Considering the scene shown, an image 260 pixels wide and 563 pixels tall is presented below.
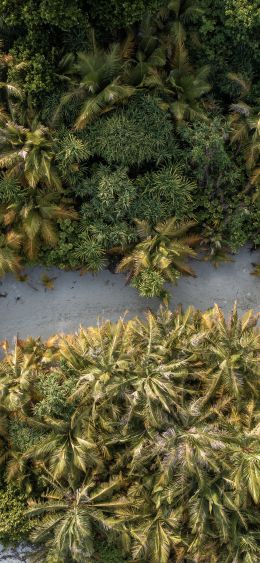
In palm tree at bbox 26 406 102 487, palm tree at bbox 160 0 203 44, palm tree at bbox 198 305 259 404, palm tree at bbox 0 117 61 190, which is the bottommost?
palm tree at bbox 26 406 102 487

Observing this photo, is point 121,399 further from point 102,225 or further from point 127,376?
point 102,225

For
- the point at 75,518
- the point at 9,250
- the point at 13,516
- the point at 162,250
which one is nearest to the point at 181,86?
the point at 162,250

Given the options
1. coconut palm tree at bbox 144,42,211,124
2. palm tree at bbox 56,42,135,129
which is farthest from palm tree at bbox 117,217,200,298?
palm tree at bbox 56,42,135,129

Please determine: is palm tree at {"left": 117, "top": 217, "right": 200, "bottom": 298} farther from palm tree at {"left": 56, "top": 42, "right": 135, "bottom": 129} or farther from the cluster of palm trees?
palm tree at {"left": 56, "top": 42, "right": 135, "bottom": 129}

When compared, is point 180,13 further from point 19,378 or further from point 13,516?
point 13,516

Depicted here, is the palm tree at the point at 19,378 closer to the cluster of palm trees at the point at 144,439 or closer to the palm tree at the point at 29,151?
the cluster of palm trees at the point at 144,439

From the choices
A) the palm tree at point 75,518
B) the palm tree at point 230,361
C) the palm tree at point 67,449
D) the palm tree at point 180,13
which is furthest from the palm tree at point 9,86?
the palm tree at point 75,518
